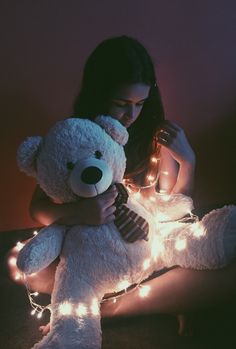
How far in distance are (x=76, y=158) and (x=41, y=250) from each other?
21cm

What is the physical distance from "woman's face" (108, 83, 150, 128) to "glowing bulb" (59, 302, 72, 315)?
49 cm

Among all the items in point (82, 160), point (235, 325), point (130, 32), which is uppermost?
point (130, 32)

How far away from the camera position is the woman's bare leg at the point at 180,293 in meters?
0.93

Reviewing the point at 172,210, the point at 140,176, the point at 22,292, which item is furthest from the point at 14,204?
the point at 172,210

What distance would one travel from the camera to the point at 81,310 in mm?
807

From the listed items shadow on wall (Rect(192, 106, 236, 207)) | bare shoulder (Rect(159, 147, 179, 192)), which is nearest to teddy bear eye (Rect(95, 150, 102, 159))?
bare shoulder (Rect(159, 147, 179, 192))

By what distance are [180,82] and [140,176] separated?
0.40m

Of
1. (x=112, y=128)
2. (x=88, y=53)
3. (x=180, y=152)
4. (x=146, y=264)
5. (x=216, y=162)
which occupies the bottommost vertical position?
(x=146, y=264)

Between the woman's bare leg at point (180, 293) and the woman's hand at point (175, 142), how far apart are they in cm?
34

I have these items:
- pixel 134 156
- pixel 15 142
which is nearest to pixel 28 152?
pixel 134 156

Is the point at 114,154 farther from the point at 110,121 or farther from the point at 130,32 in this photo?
the point at 130,32

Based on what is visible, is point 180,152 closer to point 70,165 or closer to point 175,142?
point 175,142

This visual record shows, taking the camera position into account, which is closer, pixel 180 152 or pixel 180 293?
pixel 180 293

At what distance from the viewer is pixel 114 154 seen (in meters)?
0.84
